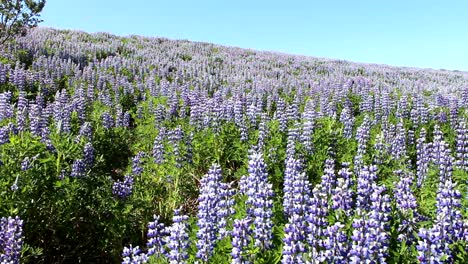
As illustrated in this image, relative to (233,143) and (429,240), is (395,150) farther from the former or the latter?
(429,240)

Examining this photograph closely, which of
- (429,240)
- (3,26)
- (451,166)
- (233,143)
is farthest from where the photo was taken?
(3,26)

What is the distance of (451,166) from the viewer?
525 centimetres

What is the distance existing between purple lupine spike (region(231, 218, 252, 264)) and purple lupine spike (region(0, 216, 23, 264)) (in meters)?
1.78

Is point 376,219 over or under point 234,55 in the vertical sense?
under

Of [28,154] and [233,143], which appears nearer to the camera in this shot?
[28,154]

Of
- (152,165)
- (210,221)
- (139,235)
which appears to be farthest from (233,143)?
(210,221)

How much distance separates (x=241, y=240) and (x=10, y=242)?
189 centimetres

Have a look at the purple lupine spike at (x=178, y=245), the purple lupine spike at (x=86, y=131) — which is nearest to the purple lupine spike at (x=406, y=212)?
the purple lupine spike at (x=178, y=245)

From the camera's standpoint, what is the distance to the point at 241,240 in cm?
342

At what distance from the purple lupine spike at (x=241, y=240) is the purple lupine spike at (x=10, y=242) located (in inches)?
69.9

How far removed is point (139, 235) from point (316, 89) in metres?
→ 8.65

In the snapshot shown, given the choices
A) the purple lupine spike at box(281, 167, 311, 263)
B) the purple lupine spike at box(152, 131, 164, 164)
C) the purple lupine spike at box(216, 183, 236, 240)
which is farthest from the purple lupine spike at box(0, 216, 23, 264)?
the purple lupine spike at box(152, 131, 164, 164)

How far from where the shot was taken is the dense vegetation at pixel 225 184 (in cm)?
342

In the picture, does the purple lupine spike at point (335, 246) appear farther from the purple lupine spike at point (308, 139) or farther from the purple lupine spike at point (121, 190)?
the purple lupine spike at point (308, 139)
